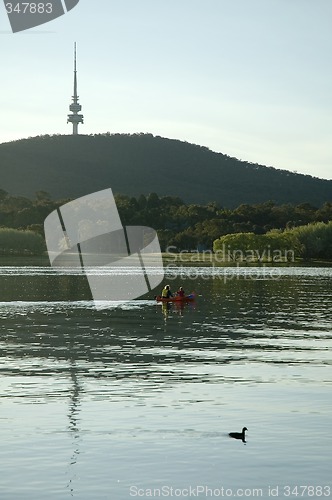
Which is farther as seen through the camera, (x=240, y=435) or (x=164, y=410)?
(x=164, y=410)

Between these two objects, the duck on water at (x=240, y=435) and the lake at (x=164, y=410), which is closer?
the lake at (x=164, y=410)

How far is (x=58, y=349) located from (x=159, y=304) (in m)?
36.4

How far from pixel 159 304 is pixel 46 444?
56.5 m

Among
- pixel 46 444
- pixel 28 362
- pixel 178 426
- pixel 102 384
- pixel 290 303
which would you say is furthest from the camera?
pixel 290 303

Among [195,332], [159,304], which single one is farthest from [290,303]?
[195,332]

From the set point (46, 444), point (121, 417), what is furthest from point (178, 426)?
point (46, 444)

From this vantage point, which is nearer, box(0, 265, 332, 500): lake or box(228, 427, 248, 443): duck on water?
box(0, 265, 332, 500): lake

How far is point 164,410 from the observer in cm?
3008

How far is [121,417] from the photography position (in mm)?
28844

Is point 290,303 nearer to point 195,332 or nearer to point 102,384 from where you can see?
point 195,332

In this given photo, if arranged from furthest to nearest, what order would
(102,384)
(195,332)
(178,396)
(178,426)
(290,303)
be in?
(290,303) → (195,332) → (102,384) → (178,396) → (178,426)

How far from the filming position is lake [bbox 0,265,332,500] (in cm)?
2250

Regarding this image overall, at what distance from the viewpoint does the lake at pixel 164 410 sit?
22.5m

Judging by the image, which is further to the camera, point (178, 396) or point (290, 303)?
point (290, 303)
